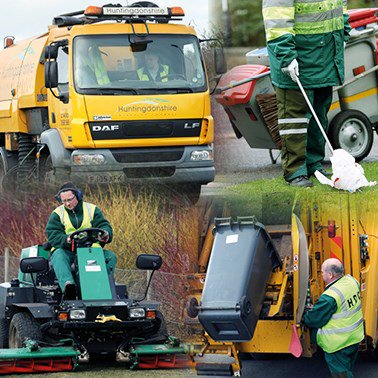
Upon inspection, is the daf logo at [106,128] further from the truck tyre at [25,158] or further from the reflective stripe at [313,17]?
the reflective stripe at [313,17]

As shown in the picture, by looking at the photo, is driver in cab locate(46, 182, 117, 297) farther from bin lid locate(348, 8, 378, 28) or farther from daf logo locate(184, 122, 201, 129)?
bin lid locate(348, 8, 378, 28)

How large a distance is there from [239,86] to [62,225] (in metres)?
2.85

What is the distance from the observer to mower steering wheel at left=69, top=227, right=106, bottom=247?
10.1 m

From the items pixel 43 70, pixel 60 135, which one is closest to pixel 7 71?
pixel 43 70

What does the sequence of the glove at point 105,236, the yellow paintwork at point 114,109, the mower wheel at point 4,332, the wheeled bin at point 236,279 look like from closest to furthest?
the wheeled bin at point 236,279 → the glove at point 105,236 → the mower wheel at point 4,332 → the yellow paintwork at point 114,109

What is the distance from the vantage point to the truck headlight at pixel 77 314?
957cm

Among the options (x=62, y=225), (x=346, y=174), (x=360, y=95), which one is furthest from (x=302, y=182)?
(x=360, y=95)

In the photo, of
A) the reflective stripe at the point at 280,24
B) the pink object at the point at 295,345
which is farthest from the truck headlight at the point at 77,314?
the reflective stripe at the point at 280,24

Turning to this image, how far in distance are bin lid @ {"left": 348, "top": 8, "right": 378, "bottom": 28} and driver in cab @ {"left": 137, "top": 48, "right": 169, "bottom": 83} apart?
2234 mm

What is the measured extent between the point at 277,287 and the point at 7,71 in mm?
8973

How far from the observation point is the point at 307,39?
32.3 feet

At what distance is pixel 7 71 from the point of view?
16.9 metres

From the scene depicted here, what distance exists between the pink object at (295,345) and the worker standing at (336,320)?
0.41 feet

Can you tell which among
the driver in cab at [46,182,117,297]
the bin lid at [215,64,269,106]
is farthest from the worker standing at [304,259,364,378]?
the bin lid at [215,64,269,106]
